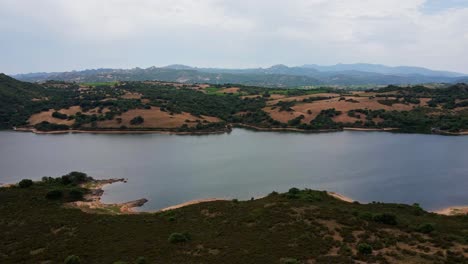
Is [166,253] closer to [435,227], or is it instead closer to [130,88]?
[435,227]

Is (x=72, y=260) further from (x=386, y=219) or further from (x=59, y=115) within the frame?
(x=59, y=115)

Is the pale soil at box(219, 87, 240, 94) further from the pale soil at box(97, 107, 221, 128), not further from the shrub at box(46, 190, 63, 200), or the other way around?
the shrub at box(46, 190, 63, 200)

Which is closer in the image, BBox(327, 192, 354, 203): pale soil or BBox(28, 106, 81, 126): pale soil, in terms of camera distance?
BBox(327, 192, 354, 203): pale soil

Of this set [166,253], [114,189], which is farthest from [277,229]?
[114,189]

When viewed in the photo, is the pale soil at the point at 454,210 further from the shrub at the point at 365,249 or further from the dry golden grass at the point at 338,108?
the dry golden grass at the point at 338,108

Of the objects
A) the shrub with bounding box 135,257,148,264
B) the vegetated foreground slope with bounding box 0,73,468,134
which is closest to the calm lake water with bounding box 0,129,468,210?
the vegetated foreground slope with bounding box 0,73,468,134

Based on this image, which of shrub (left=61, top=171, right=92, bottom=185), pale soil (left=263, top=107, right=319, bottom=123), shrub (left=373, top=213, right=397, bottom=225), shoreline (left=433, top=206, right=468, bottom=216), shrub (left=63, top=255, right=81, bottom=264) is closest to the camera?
shrub (left=63, top=255, right=81, bottom=264)

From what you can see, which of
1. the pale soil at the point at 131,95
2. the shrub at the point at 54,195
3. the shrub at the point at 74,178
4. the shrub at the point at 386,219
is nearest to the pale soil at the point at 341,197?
the shrub at the point at 386,219
